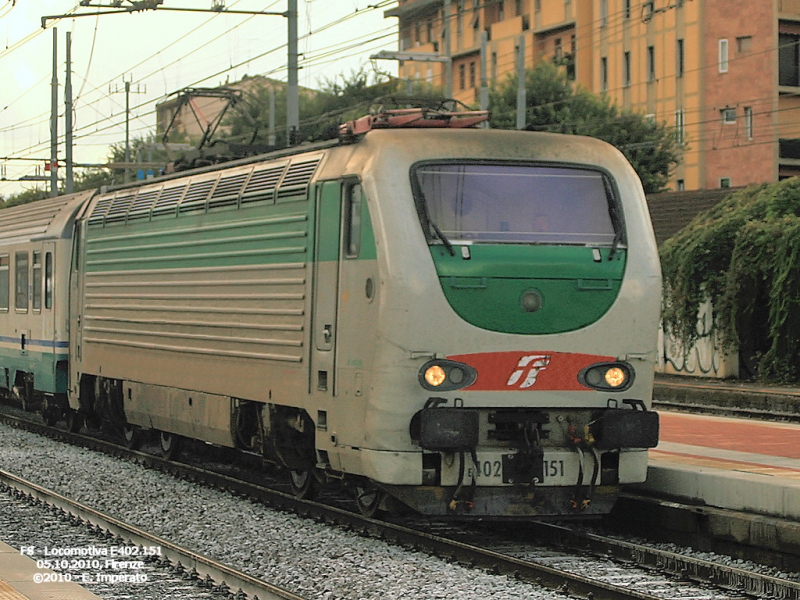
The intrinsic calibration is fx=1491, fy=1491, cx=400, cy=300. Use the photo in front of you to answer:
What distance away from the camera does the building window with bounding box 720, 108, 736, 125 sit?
55.8 metres

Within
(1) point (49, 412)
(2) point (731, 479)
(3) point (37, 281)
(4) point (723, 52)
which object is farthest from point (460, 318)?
(4) point (723, 52)

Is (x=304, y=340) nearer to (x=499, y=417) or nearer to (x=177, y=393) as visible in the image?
(x=499, y=417)

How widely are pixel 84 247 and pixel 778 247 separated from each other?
1378 cm

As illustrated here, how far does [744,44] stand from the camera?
55.3 m

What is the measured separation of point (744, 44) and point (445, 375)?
156ft

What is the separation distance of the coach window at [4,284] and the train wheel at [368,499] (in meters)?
11.7

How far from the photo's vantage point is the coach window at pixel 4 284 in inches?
870

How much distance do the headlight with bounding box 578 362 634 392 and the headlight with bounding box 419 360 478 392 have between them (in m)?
0.87

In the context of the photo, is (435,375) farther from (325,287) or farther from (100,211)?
(100,211)

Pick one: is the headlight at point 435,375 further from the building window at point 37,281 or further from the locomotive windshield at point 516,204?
the building window at point 37,281

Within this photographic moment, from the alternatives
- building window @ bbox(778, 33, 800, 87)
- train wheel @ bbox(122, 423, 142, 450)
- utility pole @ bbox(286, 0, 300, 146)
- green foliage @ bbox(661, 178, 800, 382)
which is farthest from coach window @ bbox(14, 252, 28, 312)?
building window @ bbox(778, 33, 800, 87)

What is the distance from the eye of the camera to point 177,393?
1490cm

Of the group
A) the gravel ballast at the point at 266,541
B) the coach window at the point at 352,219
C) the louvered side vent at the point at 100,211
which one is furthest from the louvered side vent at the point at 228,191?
the louvered side vent at the point at 100,211

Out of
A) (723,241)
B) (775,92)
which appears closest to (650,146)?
(775,92)
